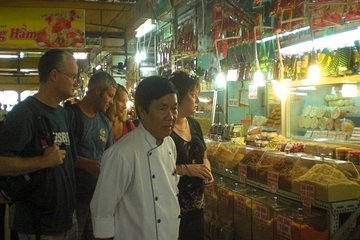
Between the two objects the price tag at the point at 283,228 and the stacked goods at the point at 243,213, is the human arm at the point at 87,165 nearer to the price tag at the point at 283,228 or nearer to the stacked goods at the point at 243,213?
the stacked goods at the point at 243,213

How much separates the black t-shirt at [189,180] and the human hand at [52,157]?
2.76ft

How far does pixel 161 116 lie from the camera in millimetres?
2172

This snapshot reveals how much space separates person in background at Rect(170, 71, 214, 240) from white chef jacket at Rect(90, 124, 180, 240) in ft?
2.54

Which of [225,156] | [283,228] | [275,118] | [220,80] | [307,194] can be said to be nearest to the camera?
[307,194]

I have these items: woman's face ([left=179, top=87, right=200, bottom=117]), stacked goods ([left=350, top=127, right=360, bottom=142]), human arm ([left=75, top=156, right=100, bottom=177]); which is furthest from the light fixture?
human arm ([left=75, top=156, right=100, bottom=177])

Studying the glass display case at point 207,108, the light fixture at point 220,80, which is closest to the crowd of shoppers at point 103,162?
the light fixture at point 220,80

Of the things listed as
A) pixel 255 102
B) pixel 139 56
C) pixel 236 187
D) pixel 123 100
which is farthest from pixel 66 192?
pixel 139 56

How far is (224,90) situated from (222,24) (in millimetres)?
1552

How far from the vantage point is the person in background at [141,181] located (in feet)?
6.79

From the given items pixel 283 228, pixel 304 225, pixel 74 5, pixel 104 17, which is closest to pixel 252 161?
pixel 283 228

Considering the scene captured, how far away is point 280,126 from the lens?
566 centimetres

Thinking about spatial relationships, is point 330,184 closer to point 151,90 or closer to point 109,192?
point 151,90

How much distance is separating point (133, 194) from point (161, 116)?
43 cm

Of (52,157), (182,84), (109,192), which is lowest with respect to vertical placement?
(109,192)
